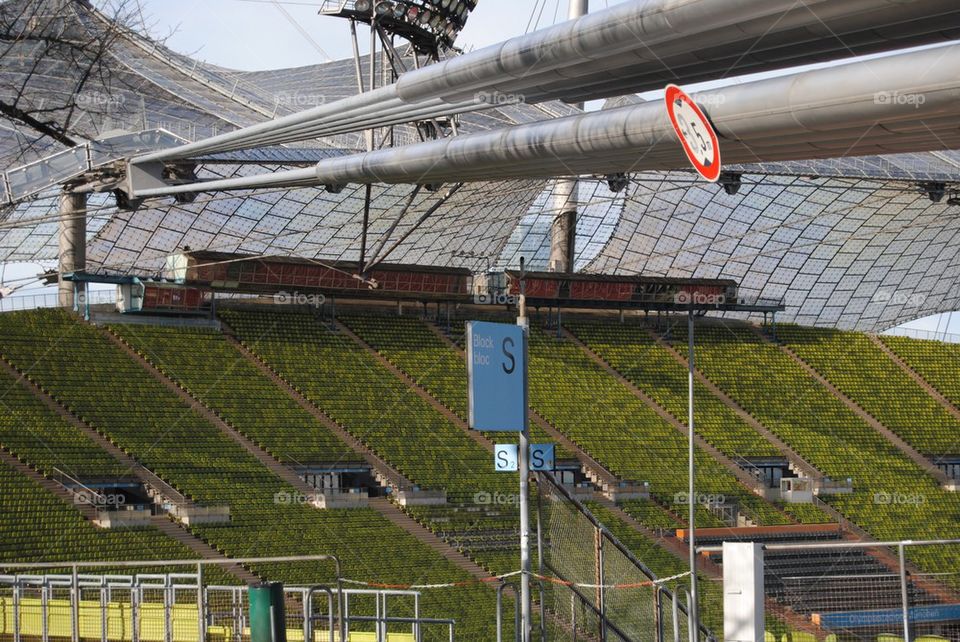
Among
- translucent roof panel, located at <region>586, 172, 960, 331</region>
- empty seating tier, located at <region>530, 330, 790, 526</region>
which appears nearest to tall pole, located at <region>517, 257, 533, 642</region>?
empty seating tier, located at <region>530, 330, 790, 526</region>

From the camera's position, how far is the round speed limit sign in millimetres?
12789

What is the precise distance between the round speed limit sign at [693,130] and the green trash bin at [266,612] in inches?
226

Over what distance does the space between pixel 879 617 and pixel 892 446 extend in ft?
106

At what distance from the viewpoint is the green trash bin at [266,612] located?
37.7 feet

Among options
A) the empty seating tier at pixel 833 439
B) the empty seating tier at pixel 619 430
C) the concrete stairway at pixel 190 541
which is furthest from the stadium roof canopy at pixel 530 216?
the concrete stairway at pixel 190 541

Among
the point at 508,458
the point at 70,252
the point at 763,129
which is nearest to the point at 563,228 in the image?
the point at 70,252

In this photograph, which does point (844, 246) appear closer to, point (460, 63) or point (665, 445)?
point (665, 445)

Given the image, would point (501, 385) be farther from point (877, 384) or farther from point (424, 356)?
point (877, 384)

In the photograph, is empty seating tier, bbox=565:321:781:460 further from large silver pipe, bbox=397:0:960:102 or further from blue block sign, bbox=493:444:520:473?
large silver pipe, bbox=397:0:960:102

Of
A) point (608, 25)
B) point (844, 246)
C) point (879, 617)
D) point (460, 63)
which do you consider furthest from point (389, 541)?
point (844, 246)

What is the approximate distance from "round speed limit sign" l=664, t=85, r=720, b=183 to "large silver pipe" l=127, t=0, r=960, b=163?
723 mm

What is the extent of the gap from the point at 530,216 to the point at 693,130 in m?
49.4

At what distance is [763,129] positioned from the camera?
13469 mm

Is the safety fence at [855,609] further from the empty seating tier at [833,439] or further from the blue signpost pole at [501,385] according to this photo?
the empty seating tier at [833,439]
